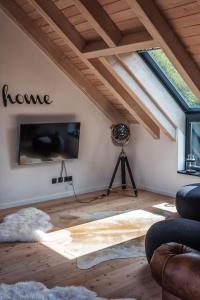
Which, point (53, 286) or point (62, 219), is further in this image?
point (62, 219)

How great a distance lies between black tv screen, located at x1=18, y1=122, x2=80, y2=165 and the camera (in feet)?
15.7

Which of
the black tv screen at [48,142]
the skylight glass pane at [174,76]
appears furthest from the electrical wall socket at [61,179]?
the skylight glass pane at [174,76]

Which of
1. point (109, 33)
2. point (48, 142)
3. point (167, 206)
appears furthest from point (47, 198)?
point (109, 33)

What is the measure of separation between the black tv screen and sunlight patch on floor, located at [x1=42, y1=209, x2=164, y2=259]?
1296 mm

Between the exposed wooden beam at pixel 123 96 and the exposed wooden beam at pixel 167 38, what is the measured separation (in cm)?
105

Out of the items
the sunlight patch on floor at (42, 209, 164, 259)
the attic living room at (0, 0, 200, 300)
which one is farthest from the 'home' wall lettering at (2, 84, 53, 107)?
the sunlight patch on floor at (42, 209, 164, 259)

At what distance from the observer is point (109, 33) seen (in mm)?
3699

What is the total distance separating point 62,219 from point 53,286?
1.64 metres

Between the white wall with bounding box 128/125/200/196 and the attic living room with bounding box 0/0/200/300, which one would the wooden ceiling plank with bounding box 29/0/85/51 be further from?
the white wall with bounding box 128/125/200/196

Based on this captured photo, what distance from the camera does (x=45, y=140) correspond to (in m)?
4.97

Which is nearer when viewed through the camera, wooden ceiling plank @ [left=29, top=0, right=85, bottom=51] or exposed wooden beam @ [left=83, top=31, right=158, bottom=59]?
exposed wooden beam @ [left=83, top=31, right=158, bottom=59]

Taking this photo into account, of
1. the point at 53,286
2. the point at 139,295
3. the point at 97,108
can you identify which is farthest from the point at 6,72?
the point at 139,295

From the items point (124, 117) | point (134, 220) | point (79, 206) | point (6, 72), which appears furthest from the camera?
point (124, 117)

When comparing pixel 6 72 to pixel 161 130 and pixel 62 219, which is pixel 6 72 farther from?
pixel 161 130
